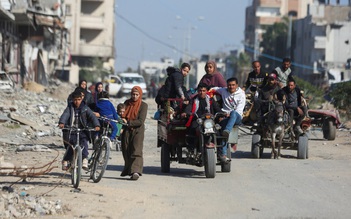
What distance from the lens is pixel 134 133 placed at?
15000mm

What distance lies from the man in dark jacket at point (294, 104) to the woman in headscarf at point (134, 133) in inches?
230

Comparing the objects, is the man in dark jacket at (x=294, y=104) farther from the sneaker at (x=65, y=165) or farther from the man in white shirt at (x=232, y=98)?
the sneaker at (x=65, y=165)

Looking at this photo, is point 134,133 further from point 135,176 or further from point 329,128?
point 329,128

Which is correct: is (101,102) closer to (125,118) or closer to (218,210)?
(125,118)

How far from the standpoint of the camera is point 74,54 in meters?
99.4

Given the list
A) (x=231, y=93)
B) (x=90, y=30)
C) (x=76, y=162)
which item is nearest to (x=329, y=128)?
(x=231, y=93)

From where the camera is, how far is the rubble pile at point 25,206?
10484mm

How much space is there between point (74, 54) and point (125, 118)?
85346 millimetres

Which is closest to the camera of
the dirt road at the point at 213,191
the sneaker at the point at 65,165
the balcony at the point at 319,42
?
the dirt road at the point at 213,191

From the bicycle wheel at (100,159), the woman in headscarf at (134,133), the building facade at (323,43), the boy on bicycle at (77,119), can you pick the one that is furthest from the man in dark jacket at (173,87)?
the building facade at (323,43)

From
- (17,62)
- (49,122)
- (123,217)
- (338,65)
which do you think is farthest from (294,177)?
(338,65)

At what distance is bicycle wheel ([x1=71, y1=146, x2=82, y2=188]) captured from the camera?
43.2ft

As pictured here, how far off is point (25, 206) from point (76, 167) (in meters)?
2.50

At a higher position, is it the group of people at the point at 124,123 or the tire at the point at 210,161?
the group of people at the point at 124,123
